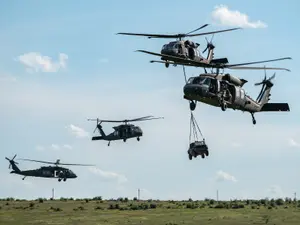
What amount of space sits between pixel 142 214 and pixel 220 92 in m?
30.2

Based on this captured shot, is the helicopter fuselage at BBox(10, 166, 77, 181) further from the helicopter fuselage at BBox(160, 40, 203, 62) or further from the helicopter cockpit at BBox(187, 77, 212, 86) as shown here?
the helicopter cockpit at BBox(187, 77, 212, 86)

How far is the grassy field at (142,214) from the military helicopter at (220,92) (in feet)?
63.4

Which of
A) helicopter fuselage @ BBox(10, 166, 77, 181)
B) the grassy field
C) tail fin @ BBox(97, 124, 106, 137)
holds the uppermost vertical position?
tail fin @ BBox(97, 124, 106, 137)

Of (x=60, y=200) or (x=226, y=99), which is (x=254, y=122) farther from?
(x=60, y=200)

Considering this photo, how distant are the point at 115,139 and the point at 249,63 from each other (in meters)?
49.9

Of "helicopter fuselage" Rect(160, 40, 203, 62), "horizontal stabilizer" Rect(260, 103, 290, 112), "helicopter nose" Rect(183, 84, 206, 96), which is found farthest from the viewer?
"helicopter fuselage" Rect(160, 40, 203, 62)

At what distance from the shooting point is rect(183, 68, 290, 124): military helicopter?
144 ft

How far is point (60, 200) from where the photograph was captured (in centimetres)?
9131

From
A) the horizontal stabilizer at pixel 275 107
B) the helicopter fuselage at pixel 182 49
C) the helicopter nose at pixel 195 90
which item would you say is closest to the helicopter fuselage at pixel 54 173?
the helicopter fuselage at pixel 182 49

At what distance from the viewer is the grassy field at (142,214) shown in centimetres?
6544

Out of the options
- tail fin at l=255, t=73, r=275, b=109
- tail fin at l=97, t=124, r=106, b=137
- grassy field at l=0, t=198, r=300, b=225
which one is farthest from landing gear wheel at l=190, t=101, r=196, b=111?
tail fin at l=97, t=124, r=106, b=137

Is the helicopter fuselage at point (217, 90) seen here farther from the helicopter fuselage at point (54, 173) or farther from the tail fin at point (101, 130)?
the helicopter fuselage at point (54, 173)

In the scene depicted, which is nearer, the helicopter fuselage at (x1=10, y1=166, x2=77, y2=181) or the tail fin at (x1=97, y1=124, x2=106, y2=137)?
the helicopter fuselage at (x1=10, y1=166, x2=77, y2=181)

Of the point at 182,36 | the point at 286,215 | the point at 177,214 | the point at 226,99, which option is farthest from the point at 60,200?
the point at 226,99
